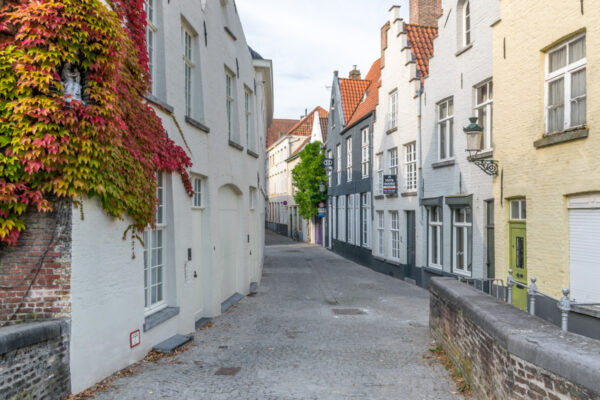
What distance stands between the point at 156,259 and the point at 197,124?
2886mm

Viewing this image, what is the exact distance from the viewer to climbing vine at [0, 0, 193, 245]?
5176 millimetres

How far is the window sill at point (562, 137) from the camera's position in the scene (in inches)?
302

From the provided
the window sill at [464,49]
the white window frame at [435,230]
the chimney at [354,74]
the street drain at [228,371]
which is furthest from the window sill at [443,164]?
the chimney at [354,74]

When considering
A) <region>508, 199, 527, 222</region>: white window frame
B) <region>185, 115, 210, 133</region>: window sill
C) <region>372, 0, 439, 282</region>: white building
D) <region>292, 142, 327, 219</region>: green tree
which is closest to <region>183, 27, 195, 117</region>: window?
<region>185, 115, 210, 133</region>: window sill

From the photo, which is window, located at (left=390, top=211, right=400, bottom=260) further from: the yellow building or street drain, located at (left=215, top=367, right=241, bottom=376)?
street drain, located at (left=215, top=367, right=241, bottom=376)

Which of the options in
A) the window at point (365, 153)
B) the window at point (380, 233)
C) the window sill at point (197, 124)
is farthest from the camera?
the window at point (365, 153)

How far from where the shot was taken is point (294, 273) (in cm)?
1972

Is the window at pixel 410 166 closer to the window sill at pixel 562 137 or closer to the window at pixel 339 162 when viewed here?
the window sill at pixel 562 137

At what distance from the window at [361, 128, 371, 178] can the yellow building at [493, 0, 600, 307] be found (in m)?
12.7

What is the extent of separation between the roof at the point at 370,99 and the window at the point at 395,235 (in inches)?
201

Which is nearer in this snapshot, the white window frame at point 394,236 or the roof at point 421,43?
the roof at point 421,43

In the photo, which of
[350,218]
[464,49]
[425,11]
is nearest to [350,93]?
[350,218]

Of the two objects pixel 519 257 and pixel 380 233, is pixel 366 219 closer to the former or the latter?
pixel 380 233

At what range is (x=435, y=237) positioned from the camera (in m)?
15.6
